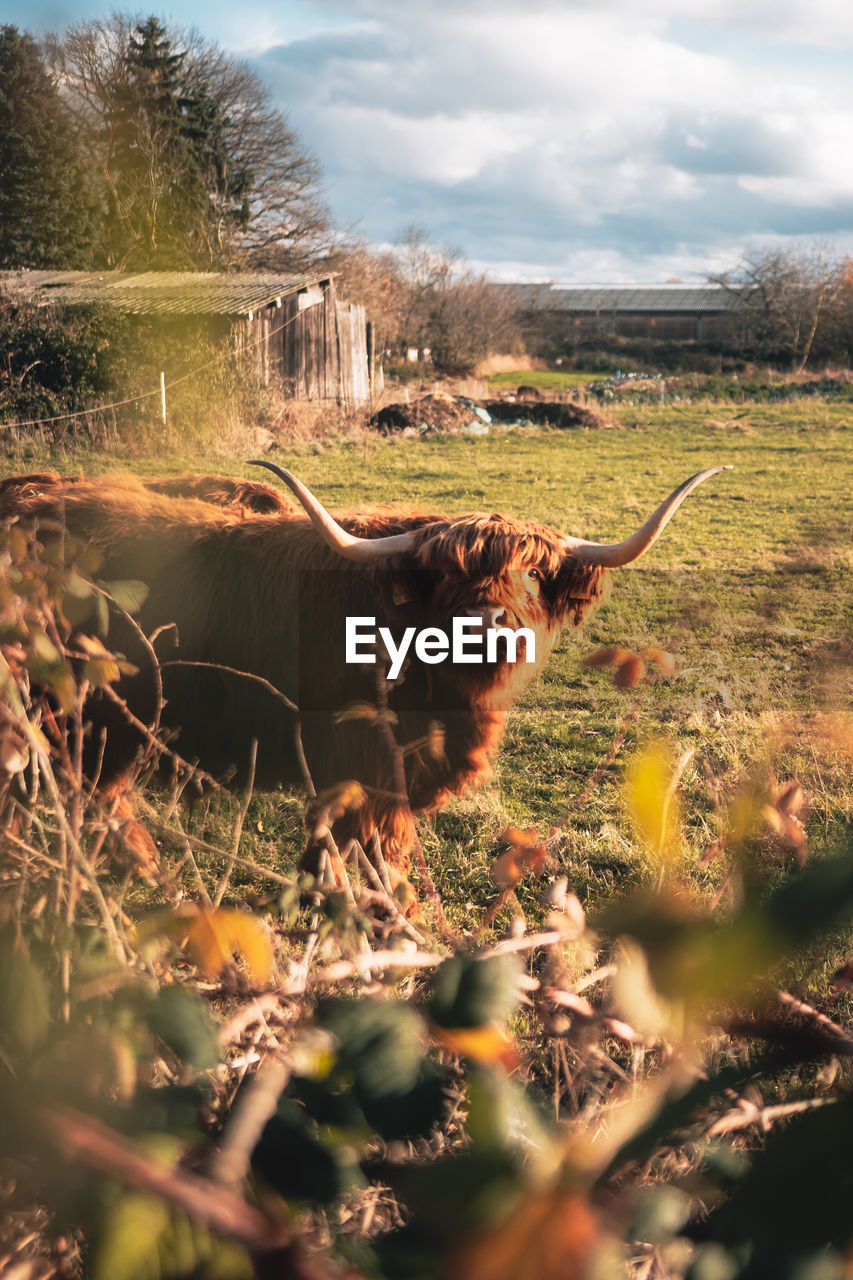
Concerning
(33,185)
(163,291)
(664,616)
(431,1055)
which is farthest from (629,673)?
(33,185)

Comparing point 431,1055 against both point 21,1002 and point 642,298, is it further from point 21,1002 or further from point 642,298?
point 642,298

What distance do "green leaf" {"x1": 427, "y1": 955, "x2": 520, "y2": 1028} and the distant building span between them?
60.0 meters

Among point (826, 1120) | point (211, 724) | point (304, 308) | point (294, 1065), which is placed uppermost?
point (304, 308)

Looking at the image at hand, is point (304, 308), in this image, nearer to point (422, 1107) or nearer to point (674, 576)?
point (674, 576)

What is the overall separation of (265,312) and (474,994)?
23.5 m

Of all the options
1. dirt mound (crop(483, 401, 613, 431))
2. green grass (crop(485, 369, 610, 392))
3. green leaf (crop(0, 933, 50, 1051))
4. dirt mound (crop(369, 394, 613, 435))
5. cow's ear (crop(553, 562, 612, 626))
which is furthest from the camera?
green grass (crop(485, 369, 610, 392))

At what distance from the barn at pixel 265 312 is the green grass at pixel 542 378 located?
691 inches

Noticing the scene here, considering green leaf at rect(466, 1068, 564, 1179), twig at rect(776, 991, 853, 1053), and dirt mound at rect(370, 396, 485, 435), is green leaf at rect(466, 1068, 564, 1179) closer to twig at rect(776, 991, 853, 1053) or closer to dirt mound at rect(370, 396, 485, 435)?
twig at rect(776, 991, 853, 1053)

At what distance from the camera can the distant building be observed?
60.7 meters

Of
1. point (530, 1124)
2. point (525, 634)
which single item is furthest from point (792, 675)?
point (530, 1124)

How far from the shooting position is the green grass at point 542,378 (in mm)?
43656

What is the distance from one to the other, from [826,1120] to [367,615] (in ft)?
11.1

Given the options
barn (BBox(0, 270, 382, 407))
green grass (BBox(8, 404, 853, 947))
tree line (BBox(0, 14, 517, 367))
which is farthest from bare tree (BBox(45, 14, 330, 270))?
green grass (BBox(8, 404, 853, 947))

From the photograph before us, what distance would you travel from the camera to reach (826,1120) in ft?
1.73
